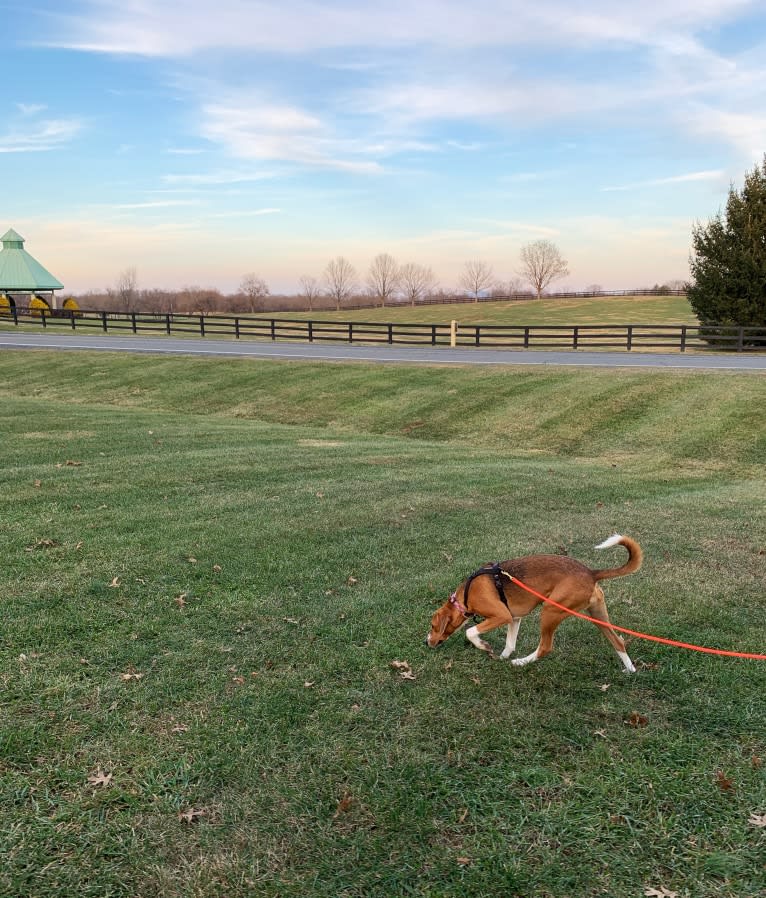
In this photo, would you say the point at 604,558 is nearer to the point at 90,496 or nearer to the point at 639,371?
the point at 90,496

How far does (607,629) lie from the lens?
500 cm

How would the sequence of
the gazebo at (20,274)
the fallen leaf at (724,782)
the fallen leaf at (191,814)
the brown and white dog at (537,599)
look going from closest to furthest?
1. the fallen leaf at (191,814)
2. the fallen leaf at (724,782)
3. the brown and white dog at (537,599)
4. the gazebo at (20,274)

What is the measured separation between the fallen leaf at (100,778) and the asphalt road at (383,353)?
74.8ft

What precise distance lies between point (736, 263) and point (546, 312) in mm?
55239

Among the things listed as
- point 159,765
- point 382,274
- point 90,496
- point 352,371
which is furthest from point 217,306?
point 159,765

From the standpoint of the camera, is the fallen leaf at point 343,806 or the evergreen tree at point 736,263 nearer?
the fallen leaf at point 343,806

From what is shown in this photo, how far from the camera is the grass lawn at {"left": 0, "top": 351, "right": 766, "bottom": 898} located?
3.39 metres

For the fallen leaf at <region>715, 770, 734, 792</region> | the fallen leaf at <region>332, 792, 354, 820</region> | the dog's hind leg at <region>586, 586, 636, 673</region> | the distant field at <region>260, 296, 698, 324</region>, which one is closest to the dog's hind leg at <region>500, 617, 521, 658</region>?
the dog's hind leg at <region>586, 586, 636, 673</region>

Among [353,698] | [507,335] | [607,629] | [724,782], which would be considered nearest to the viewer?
[724,782]

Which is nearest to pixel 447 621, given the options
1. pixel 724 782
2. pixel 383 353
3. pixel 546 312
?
pixel 724 782

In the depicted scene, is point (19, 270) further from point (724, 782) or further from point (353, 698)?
point (724, 782)

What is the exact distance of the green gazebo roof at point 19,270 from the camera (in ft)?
186

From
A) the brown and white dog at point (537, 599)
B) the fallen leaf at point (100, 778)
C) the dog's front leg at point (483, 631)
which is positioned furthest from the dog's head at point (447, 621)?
the fallen leaf at point (100, 778)

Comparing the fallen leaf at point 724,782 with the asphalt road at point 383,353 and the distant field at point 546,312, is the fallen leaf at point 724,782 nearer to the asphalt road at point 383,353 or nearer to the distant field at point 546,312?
the asphalt road at point 383,353
